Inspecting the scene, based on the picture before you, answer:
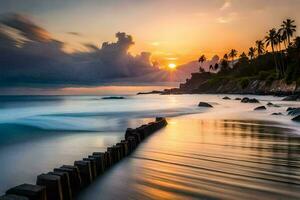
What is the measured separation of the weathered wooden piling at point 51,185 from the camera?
236 inches

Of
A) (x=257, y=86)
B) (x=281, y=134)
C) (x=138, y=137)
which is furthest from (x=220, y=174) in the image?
(x=257, y=86)

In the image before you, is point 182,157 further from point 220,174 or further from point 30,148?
point 30,148

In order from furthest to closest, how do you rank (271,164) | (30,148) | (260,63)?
(260,63) < (30,148) < (271,164)

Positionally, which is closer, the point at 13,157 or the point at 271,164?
the point at 271,164

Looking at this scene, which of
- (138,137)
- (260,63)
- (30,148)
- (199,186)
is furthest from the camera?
(260,63)

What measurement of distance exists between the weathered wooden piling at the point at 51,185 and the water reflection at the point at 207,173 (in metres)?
0.98

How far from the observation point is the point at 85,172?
752 centimetres

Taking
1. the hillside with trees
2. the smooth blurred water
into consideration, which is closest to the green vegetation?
the hillside with trees

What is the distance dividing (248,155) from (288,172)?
2268 millimetres

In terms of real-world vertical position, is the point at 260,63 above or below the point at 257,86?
above

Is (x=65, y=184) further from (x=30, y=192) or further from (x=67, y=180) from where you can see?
(x=30, y=192)

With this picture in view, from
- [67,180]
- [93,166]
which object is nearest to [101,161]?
[93,166]

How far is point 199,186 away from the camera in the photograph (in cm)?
694

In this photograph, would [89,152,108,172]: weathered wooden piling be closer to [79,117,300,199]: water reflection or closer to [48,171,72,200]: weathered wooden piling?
[79,117,300,199]: water reflection
